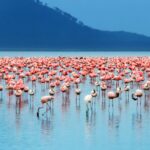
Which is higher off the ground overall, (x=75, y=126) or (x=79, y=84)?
(x=79, y=84)

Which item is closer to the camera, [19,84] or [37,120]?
[37,120]

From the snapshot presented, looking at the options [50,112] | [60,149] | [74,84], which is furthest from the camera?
[74,84]

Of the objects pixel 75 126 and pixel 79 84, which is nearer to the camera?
pixel 75 126

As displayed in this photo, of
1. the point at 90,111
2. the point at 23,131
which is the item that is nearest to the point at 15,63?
the point at 90,111

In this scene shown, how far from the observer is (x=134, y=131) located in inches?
1011

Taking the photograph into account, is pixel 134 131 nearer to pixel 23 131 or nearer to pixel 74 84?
pixel 23 131

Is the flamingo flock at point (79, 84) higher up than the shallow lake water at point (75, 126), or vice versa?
the flamingo flock at point (79, 84)

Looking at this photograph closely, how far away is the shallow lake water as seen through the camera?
23.6 m

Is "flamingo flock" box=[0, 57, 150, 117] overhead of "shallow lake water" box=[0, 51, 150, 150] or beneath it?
overhead

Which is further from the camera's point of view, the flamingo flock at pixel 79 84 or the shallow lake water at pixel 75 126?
the flamingo flock at pixel 79 84

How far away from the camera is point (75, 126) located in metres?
26.6

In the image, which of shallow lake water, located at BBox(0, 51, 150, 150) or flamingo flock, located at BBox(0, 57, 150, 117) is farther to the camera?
flamingo flock, located at BBox(0, 57, 150, 117)

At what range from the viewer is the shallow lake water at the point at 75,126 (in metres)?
23.6

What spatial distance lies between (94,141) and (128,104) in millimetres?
8694
